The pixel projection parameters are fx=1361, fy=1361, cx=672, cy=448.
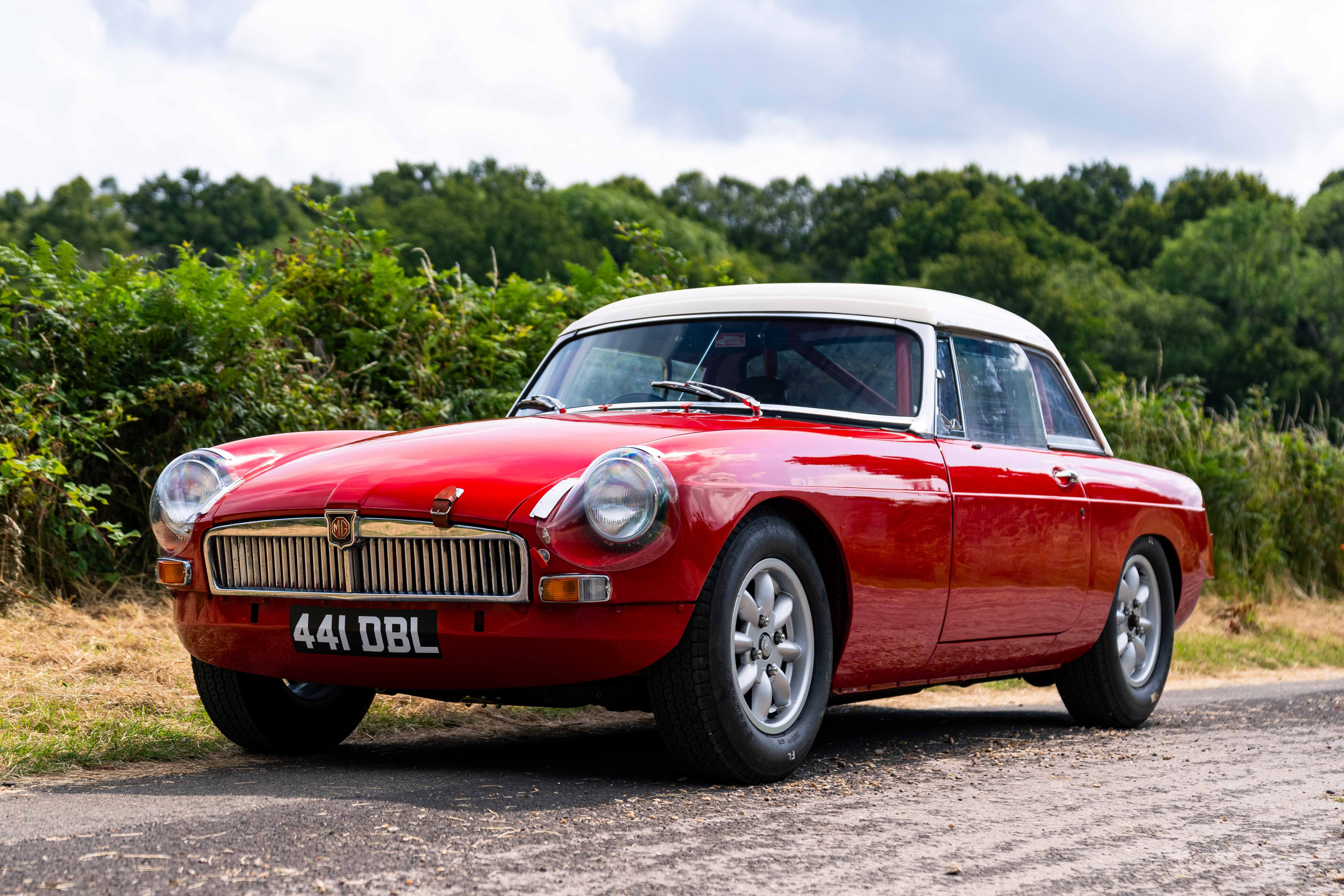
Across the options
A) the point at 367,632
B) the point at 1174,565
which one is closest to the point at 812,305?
the point at 367,632

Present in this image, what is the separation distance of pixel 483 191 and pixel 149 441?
62.5 m

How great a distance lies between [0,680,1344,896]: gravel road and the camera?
2.90 metres

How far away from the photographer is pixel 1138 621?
254 inches

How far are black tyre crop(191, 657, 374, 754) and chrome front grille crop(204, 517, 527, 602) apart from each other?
0.46 meters

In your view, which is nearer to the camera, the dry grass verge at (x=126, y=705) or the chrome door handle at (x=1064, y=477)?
the dry grass verge at (x=126, y=705)

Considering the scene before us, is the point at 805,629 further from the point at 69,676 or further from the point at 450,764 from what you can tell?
the point at 69,676

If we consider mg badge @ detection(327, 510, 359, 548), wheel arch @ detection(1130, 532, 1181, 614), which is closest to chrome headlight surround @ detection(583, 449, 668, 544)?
mg badge @ detection(327, 510, 359, 548)

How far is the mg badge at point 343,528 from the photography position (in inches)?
157

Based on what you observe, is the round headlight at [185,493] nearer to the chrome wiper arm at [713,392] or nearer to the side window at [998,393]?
the chrome wiper arm at [713,392]

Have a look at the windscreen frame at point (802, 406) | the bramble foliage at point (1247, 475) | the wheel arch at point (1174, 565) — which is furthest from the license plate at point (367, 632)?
the bramble foliage at point (1247, 475)

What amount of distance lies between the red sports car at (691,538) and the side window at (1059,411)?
0.35 feet

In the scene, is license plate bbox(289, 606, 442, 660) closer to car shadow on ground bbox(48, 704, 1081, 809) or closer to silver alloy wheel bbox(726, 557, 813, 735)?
car shadow on ground bbox(48, 704, 1081, 809)

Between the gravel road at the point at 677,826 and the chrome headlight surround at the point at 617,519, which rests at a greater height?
the chrome headlight surround at the point at 617,519

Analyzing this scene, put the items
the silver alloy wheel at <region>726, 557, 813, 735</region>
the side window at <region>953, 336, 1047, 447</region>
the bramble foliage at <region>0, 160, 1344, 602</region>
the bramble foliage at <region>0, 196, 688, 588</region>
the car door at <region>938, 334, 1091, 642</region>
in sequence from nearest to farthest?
1. the silver alloy wheel at <region>726, 557, 813, 735</region>
2. the car door at <region>938, 334, 1091, 642</region>
3. the side window at <region>953, 336, 1047, 447</region>
4. the bramble foliage at <region>0, 196, 688, 588</region>
5. the bramble foliage at <region>0, 160, 1344, 602</region>
